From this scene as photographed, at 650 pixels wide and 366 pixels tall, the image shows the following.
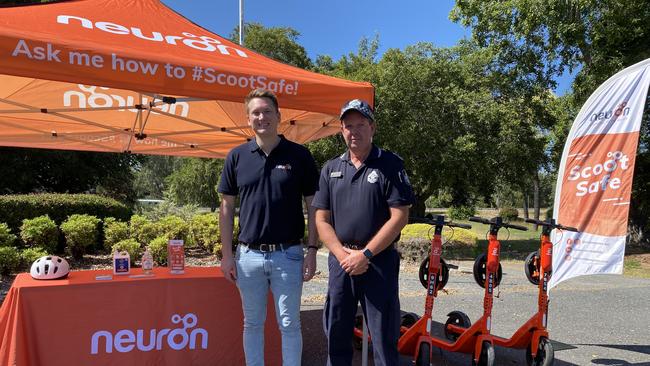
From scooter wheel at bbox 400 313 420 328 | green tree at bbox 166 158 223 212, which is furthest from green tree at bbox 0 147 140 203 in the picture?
scooter wheel at bbox 400 313 420 328

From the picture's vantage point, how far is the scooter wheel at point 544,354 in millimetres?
4039

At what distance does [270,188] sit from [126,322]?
Answer: 174cm

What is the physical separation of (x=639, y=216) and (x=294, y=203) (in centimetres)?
1873

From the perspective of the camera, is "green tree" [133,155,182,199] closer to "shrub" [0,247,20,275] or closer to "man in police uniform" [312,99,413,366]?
"shrub" [0,247,20,275]

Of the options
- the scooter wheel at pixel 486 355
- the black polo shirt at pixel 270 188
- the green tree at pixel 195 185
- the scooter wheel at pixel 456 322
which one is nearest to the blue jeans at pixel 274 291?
the black polo shirt at pixel 270 188

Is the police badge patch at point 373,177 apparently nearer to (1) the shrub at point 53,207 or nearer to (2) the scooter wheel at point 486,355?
(2) the scooter wheel at point 486,355

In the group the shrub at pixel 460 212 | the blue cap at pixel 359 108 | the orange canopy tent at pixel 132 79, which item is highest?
the orange canopy tent at pixel 132 79

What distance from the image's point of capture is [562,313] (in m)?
7.09

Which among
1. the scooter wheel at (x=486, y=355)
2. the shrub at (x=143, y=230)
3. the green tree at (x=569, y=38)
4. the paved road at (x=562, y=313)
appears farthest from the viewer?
the green tree at (x=569, y=38)

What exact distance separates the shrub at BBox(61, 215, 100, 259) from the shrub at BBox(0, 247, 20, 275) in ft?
4.07

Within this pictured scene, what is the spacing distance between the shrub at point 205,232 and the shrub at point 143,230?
1.22 metres

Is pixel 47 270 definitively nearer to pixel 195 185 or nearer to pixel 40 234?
pixel 40 234

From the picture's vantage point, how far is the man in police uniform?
3.04m

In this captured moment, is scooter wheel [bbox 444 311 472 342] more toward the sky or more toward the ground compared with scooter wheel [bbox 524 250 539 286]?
more toward the ground
